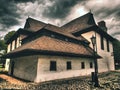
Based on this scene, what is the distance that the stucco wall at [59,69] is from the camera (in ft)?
38.3

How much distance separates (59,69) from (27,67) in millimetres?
Answer: 3660

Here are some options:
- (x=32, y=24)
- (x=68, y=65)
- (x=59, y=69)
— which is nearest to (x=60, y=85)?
(x=59, y=69)

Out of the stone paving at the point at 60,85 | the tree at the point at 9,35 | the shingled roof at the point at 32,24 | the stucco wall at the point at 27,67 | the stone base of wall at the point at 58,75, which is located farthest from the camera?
the tree at the point at 9,35

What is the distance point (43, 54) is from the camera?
39.2 feet

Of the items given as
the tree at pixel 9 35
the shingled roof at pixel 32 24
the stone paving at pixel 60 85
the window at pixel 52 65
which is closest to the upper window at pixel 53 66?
the window at pixel 52 65

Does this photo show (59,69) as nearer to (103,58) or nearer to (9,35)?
(103,58)

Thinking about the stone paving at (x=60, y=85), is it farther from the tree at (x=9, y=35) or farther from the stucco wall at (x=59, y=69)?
the tree at (x=9, y=35)

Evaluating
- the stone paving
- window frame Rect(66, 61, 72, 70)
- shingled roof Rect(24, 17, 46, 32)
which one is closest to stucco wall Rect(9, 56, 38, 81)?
the stone paving

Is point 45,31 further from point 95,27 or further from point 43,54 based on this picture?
point 95,27

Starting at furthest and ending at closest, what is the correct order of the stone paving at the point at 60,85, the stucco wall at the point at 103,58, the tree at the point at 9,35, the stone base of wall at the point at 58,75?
the tree at the point at 9,35 → the stucco wall at the point at 103,58 → the stone base of wall at the point at 58,75 → the stone paving at the point at 60,85

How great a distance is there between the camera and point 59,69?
44.1ft

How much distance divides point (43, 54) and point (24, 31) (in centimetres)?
1019

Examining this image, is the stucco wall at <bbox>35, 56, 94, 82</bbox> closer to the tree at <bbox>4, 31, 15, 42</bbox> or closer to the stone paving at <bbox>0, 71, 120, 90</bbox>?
the stone paving at <bbox>0, 71, 120, 90</bbox>

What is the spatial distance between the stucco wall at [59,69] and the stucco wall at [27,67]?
60 centimetres
